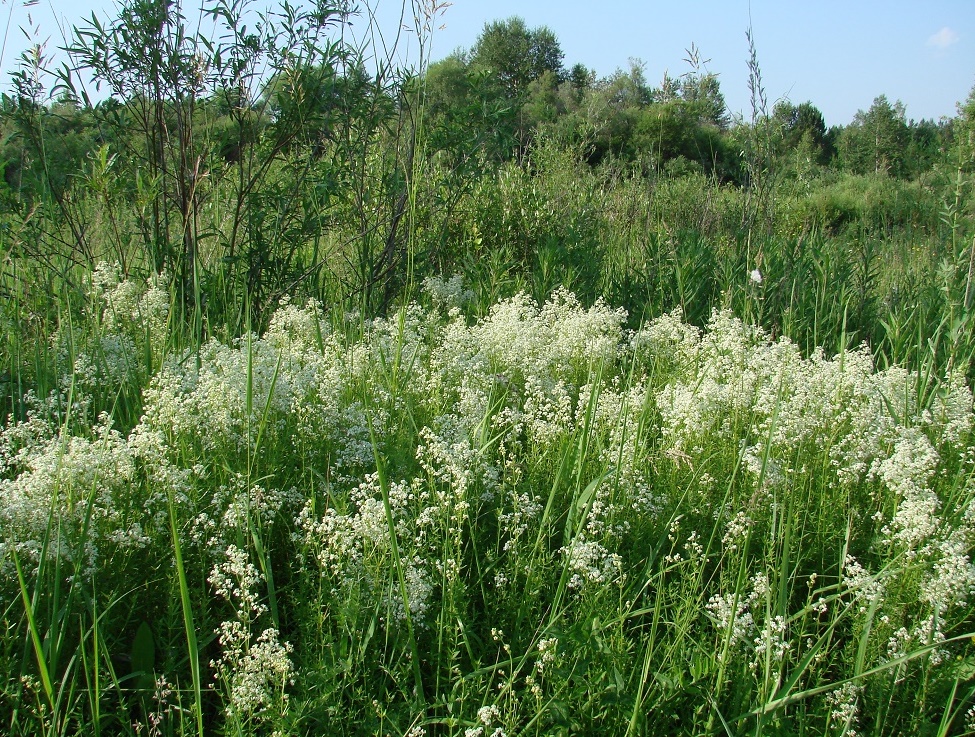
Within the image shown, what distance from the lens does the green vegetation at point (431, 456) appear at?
1874mm

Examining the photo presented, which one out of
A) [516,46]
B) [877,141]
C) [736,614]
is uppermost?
Result: [516,46]

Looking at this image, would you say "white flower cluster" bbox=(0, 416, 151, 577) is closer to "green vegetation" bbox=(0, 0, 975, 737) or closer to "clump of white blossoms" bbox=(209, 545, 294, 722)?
"green vegetation" bbox=(0, 0, 975, 737)

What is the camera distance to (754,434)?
309cm

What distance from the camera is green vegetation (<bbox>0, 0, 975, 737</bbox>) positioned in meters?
1.87

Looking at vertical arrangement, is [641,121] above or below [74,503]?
above

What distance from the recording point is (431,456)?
2.63m

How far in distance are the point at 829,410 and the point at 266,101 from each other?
3286 mm

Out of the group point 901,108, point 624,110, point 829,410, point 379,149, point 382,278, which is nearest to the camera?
point 829,410

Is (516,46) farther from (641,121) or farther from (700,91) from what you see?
(700,91)

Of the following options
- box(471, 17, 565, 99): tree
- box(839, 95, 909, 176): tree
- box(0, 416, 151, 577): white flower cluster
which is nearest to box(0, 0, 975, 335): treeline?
box(0, 416, 151, 577): white flower cluster

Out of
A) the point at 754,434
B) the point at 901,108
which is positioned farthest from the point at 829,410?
the point at 901,108

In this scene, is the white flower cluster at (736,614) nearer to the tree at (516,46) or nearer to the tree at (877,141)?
the tree at (877,141)

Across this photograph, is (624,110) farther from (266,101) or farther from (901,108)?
(266,101)

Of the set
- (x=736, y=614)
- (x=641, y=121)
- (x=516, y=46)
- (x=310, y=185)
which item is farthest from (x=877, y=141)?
(x=736, y=614)
